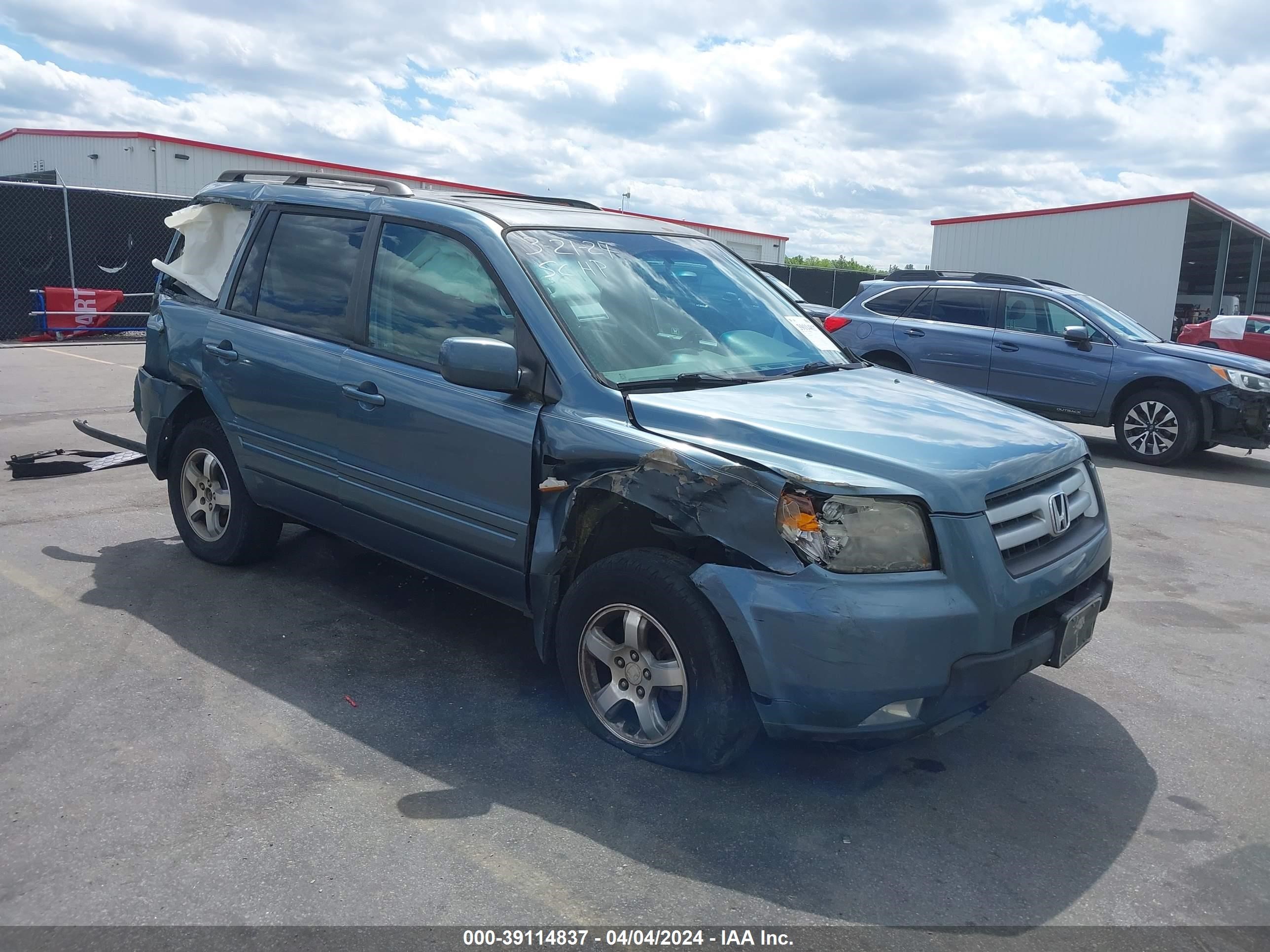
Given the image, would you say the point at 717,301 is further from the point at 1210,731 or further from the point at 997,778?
the point at 1210,731

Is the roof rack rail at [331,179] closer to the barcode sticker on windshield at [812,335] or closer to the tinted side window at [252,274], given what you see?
the tinted side window at [252,274]

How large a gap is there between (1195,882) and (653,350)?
7.97ft

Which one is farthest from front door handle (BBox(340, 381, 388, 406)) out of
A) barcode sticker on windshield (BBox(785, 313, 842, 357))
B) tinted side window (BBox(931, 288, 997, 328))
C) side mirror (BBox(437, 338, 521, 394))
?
tinted side window (BBox(931, 288, 997, 328))

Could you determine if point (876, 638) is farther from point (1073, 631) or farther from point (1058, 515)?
point (1058, 515)

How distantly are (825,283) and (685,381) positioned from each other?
28.7m

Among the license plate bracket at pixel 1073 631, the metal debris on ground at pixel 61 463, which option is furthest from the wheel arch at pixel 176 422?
the license plate bracket at pixel 1073 631

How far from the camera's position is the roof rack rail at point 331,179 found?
455 cm

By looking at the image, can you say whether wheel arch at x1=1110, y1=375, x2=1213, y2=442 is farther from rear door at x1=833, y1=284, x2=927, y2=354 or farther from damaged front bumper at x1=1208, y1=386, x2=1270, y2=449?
rear door at x1=833, y1=284, x2=927, y2=354

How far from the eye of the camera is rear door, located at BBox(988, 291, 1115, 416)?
10453mm

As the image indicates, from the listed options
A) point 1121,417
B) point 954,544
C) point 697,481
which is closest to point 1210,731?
point 954,544

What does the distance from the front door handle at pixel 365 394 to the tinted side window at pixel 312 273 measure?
0.27 meters

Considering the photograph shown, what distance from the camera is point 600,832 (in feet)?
10.0

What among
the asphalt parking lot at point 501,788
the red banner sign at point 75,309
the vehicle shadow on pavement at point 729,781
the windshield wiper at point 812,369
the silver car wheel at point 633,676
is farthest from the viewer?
the red banner sign at point 75,309

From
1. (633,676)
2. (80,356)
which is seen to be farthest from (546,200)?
(80,356)
